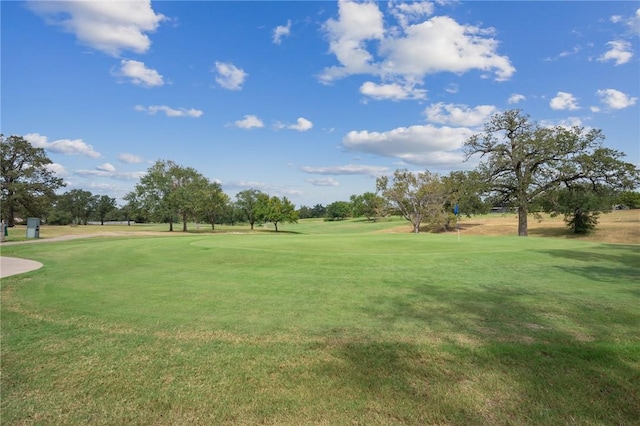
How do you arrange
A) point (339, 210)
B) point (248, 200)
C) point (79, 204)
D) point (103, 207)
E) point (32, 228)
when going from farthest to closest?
1. point (339, 210)
2. point (103, 207)
3. point (79, 204)
4. point (248, 200)
5. point (32, 228)

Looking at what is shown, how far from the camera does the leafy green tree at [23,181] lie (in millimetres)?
49344

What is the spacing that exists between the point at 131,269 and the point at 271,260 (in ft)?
15.7

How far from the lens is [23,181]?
51.1 m

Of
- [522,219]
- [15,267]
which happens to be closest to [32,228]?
[15,267]

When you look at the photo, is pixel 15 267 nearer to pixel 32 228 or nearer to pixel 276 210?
pixel 32 228

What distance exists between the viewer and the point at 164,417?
11.0 feet

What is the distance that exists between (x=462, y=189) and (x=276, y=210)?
110 feet

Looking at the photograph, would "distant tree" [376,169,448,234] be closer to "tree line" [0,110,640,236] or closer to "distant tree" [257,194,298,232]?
"tree line" [0,110,640,236]

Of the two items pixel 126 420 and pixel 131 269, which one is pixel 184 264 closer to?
pixel 131 269

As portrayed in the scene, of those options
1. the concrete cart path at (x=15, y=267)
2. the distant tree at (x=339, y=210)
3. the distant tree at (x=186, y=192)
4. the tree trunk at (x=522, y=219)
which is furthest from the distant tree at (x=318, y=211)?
the concrete cart path at (x=15, y=267)

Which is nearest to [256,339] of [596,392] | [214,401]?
[214,401]

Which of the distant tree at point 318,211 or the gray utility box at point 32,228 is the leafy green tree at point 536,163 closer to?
the gray utility box at point 32,228

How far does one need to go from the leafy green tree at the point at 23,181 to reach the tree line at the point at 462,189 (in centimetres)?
11

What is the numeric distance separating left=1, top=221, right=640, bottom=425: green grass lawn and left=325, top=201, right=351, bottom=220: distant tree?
111 metres
